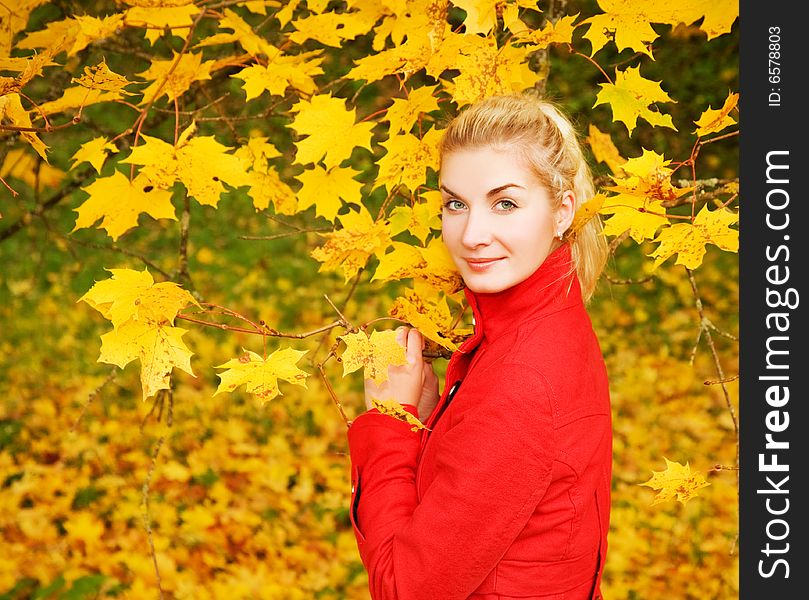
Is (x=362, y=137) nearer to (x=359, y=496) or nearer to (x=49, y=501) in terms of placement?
(x=359, y=496)

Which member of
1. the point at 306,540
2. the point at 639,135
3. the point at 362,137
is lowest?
the point at 306,540

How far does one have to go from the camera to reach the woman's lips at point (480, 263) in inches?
58.0

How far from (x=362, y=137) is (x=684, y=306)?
167 inches

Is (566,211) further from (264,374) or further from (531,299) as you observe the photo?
(264,374)

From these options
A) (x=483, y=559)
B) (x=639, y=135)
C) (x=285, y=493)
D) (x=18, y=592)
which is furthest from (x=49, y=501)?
(x=639, y=135)

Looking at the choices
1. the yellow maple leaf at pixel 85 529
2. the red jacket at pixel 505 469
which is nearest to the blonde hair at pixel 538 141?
the red jacket at pixel 505 469

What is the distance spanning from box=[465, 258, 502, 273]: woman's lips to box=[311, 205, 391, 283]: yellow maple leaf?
1.17ft

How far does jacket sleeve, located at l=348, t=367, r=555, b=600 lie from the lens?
1333 mm

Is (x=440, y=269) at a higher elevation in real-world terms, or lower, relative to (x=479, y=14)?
lower

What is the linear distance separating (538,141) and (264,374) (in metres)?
0.67

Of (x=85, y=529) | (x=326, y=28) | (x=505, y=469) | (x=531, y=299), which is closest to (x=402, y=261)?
(x=531, y=299)

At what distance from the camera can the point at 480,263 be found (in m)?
1.48

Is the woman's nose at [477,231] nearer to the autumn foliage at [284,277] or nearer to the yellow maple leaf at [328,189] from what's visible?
the autumn foliage at [284,277]

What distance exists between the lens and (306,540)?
351 cm
